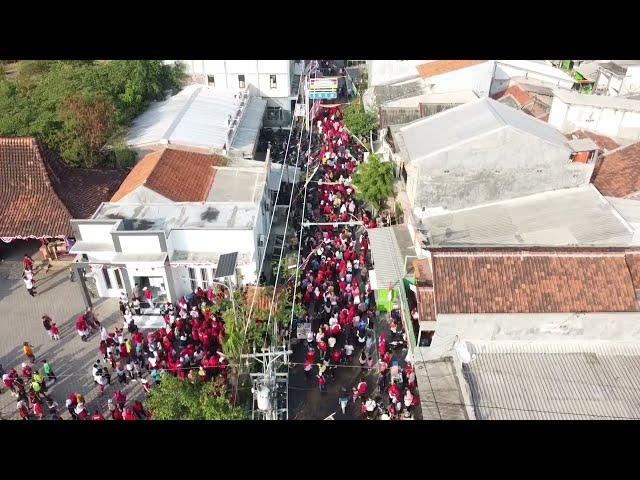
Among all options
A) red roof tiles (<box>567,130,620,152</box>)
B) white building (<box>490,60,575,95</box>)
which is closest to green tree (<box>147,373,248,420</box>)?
red roof tiles (<box>567,130,620,152</box>)

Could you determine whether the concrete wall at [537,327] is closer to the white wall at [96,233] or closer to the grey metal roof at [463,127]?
the grey metal roof at [463,127]

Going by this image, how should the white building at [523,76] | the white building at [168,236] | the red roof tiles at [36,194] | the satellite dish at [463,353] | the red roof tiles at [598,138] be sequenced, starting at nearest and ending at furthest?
the satellite dish at [463,353]
the white building at [168,236]
the red roof tiles at [36,194]
the red roof tiles at [598,138]
the white building at [523,76]

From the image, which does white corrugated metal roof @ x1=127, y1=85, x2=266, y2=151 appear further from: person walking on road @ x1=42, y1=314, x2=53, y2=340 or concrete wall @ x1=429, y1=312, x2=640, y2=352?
concrete wall @ x1=429, y1=312, x2=640, y2=352

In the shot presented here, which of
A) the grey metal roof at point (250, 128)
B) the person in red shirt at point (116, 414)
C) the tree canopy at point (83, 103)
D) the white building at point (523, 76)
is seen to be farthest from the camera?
the white building at point (523, 76)

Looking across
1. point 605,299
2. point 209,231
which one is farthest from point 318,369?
point 605,299

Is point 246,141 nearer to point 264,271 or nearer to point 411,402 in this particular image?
point 264,271

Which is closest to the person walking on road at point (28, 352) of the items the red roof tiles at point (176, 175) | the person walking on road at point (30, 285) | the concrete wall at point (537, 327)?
the person walking on road at point (30, 285)
